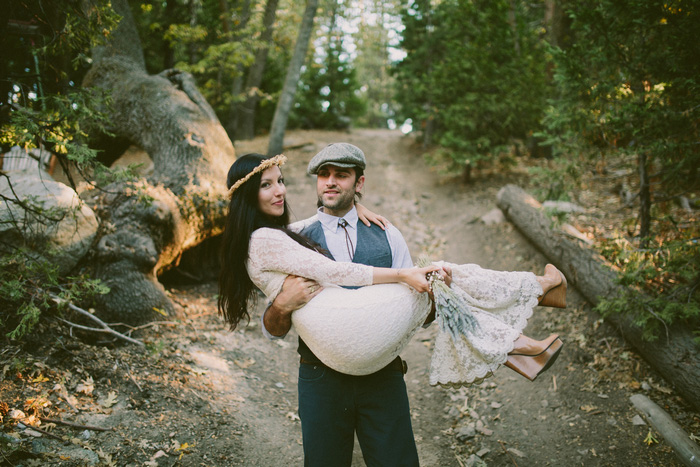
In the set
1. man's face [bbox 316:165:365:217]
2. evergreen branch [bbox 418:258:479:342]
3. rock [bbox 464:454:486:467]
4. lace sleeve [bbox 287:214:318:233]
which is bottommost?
rock [bbox 464:454:486:467]

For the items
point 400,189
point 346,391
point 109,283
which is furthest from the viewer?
point 400,189

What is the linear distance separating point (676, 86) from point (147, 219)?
5714 mm

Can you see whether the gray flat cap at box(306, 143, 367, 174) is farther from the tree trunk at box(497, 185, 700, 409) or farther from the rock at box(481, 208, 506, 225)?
the rock at box(481, 208, 506, 225)

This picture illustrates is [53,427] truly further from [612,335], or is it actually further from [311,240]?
[612,335]

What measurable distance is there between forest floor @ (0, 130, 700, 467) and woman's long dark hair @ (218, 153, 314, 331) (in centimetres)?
136

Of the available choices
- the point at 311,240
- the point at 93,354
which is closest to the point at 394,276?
the point at 311,240

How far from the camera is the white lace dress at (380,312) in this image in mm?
2199

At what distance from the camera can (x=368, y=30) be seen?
2658cm

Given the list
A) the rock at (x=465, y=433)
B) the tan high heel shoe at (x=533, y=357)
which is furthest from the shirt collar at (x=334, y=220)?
the rock at (x=465, y=433)

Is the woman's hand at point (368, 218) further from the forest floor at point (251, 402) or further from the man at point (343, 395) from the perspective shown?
the forest floor at point (251, 402)

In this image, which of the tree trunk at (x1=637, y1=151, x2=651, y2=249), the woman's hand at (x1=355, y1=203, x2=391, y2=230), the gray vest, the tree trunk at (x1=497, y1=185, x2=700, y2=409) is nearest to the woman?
the gray vest

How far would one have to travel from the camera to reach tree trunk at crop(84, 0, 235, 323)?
14.4ft

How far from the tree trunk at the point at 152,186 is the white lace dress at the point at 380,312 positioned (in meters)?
2.37

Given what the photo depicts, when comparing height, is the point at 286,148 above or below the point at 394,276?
below
